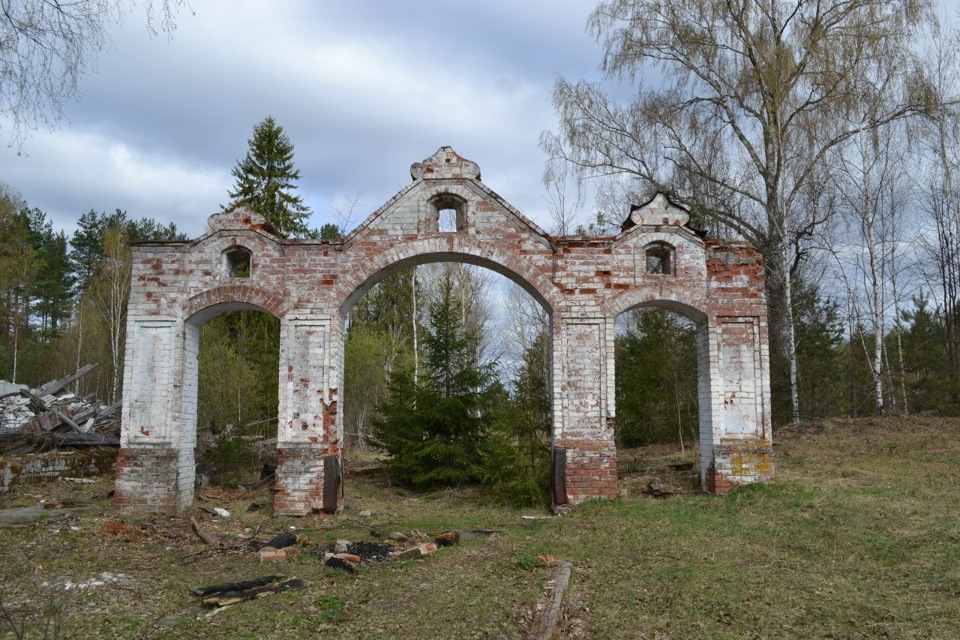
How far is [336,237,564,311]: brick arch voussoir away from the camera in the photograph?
12.1 meters

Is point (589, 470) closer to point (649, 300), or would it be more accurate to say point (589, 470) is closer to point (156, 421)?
point (649, 300)

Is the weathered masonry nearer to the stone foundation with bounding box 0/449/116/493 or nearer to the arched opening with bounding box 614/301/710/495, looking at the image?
the stone foundation with bounding box 0/449/116/493

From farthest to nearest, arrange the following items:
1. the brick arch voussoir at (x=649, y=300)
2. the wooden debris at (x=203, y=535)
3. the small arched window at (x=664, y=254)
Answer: the small arched window at (x=664, y=254) → the brick arch voussoir at (x=649, y=300) → the wooden debris at (x=203, y=535)

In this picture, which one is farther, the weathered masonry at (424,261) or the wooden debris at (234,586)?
the weathered masonry at (424,261)

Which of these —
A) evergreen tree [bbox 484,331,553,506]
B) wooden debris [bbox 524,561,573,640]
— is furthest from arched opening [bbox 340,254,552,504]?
wooden debris [bbox 524,561,573,640]

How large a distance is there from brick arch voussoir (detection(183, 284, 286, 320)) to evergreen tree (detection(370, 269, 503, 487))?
400 cm

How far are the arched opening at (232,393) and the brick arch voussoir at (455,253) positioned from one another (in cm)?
175

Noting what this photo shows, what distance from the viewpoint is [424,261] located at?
1249 cm

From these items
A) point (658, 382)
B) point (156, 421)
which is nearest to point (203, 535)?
point (156, 421)

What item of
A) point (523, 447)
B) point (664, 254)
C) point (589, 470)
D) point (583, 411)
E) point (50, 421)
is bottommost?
point (589, 470)

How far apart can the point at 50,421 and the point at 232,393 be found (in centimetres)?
434

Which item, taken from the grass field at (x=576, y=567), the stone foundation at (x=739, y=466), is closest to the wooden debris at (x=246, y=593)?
the grass field at (x=576, y=567)

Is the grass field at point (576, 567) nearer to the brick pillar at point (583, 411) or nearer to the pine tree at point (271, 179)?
the brick pillar at point (583, 411)

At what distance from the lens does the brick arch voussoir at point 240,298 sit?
12031 mm
